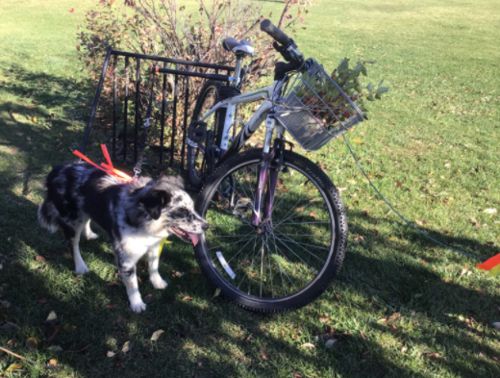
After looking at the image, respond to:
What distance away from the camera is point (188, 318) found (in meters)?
3.34

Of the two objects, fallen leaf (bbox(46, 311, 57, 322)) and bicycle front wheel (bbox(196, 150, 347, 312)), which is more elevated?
bicycle front wheel (bbox(196, 150, 347, 312))

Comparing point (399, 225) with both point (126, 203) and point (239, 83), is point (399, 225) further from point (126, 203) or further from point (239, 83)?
point (126, 203)

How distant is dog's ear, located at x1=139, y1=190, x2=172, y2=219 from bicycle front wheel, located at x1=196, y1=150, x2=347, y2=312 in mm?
697

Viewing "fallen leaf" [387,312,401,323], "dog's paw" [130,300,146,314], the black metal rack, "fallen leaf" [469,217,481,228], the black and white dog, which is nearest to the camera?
the black and white dog

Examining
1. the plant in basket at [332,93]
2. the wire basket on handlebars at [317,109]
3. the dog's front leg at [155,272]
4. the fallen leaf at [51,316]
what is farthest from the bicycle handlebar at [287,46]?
the fallen leaf at [51,316]

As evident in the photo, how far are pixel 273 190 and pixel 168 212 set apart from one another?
2.77 ft

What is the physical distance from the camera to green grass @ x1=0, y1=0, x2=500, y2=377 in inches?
120

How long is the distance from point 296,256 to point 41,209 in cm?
231

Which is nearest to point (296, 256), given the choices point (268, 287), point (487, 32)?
point (268, 287)

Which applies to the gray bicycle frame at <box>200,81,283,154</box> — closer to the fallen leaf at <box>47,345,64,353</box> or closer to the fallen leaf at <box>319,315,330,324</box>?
the fallen leaf at <box>319,315,330,324</box>

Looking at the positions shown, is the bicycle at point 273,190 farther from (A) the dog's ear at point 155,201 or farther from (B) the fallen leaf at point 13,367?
(B) the fallen leaf at point 13,367

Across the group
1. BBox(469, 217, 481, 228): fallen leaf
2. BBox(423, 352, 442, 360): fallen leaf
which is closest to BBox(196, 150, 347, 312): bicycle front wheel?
BBox(423, 352, 442, 360): fallen leaf

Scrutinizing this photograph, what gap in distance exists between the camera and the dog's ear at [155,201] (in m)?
2.85

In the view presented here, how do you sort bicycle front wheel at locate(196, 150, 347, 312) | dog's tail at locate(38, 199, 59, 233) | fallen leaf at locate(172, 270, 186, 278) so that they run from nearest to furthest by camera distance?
bicycle front wheel at locate(196, 150, 347, 312), dog's tail at locate(38, 199, 59, 233), fallen leaf at locate(172, 270, 186, 278)
